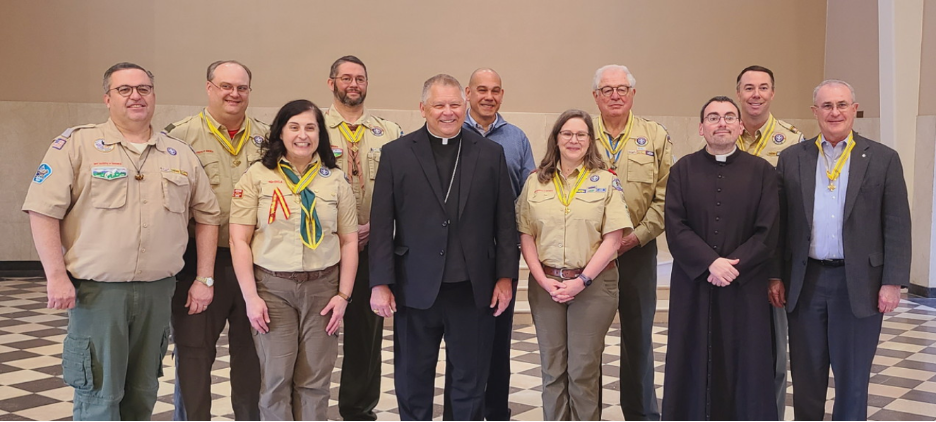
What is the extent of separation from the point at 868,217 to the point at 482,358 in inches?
77.7

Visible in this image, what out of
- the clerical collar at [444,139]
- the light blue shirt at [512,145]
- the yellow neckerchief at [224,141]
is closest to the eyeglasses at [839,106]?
the light blue shirt at [512,145]

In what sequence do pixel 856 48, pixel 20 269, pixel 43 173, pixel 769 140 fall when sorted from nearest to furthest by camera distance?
pixel 43 173 < pixel 769 140 < pixel 20 269 < pixel 856 48

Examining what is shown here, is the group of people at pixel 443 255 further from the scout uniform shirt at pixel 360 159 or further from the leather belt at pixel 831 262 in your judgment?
the scout uniform shirt at pixel 360 159

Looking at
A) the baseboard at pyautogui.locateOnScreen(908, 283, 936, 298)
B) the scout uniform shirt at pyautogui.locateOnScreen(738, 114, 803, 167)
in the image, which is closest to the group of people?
the scout uniform shirt at pyautogui.locateOnScreen(738, 114, 803, 167)

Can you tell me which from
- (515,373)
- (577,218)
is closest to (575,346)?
(577,218)

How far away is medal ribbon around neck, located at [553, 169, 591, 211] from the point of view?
4117 mm

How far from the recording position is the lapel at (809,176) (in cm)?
418

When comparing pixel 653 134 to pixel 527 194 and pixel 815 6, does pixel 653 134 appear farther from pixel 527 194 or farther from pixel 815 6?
pixel 815 6

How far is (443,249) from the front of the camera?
12.9 feet

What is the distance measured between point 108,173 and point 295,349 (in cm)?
111

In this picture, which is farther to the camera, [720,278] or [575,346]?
[575,346]

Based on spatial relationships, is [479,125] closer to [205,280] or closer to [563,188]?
[563,188]

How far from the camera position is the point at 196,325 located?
4.12 m

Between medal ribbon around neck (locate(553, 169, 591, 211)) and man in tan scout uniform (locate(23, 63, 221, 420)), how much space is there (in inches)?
68.7
